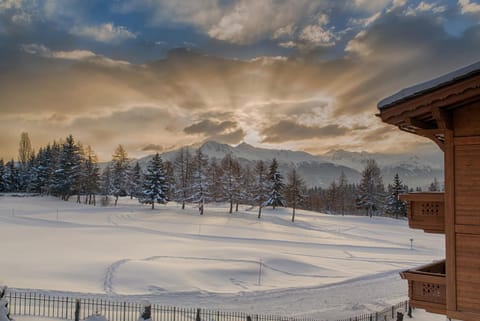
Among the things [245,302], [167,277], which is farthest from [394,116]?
[167,277]

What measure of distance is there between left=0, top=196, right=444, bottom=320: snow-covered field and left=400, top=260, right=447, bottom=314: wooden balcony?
11.2 metres

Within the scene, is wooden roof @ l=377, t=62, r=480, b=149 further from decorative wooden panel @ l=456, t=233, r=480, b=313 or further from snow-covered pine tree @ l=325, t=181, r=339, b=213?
snow-covered pine tree @ l=325, t=181, r=339, b=213

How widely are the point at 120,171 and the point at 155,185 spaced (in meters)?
18.0

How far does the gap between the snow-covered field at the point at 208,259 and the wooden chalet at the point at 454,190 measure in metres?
11.9

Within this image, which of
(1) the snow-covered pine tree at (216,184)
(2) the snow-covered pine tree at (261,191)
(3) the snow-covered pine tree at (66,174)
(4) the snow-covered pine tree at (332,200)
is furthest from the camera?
(4) the snow-covered pine tree at (332,200)

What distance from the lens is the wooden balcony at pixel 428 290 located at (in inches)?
309

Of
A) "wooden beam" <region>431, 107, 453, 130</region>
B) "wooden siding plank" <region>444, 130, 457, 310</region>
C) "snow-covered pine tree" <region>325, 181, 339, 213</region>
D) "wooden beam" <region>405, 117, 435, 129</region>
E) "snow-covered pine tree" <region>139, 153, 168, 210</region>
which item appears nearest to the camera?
"wooden siding plank" <region>444, 130, 457, 310</region>

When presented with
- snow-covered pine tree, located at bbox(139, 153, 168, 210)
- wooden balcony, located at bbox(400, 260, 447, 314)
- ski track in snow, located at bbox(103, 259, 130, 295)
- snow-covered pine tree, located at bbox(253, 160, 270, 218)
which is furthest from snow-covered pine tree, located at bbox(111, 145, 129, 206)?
wooden balcony, located at bbox(400, 260, 447, 314)

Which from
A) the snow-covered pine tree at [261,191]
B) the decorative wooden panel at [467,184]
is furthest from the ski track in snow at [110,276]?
the snow-covered pine tree at [261,191]

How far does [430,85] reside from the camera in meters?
7.71

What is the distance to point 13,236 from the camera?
113ft

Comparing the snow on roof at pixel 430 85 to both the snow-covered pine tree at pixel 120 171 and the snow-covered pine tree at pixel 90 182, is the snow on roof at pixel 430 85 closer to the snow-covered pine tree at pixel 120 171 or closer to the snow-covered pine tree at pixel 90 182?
the snow-covered pine tree at pixel 90 182

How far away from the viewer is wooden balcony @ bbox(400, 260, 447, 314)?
7.86 metres

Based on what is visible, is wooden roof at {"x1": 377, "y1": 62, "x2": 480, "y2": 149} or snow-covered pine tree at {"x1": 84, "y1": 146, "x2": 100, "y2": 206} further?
snow-covered pine tree at {"x1": 84, "y1": 146, "x2": 100, "y2": 206}
